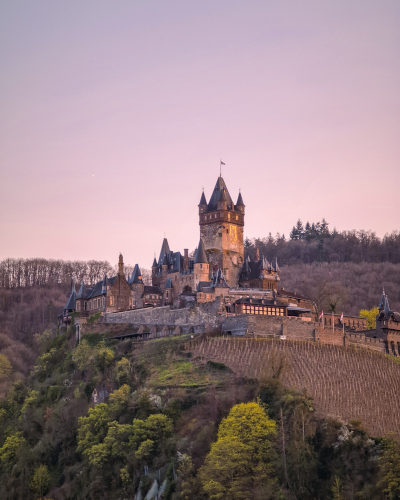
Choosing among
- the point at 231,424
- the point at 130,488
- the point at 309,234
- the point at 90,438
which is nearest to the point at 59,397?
the point at 90,438

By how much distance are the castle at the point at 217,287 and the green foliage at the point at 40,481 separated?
1766 centimetres

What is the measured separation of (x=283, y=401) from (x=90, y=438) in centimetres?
1539

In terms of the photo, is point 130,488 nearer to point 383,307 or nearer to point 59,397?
point 59,397

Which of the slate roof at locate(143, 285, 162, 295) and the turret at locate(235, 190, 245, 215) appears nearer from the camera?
the slate roof at locate(143, 285, 162, 295)

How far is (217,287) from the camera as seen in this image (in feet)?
244

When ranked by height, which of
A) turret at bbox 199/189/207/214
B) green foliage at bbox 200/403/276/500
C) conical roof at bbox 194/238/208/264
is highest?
turret at bbox 199/189/207/214

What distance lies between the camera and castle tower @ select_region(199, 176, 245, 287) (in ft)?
273

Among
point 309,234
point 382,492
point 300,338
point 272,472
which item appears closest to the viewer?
point 382,492

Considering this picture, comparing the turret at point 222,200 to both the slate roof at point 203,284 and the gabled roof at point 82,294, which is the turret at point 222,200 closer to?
the slate roof at point 203,284

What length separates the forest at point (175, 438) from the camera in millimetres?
52594

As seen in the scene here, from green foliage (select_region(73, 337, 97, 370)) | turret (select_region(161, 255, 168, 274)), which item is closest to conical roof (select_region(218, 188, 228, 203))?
turret (select_region(161, 255, 168, 274))

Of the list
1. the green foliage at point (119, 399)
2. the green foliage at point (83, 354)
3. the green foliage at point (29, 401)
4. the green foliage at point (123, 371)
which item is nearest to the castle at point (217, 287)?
the green foliage at point (83, 354)

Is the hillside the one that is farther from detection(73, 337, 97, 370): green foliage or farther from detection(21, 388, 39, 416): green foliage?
detection(21, 388, 39, 416): green foliage

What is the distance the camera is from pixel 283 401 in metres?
57.9
